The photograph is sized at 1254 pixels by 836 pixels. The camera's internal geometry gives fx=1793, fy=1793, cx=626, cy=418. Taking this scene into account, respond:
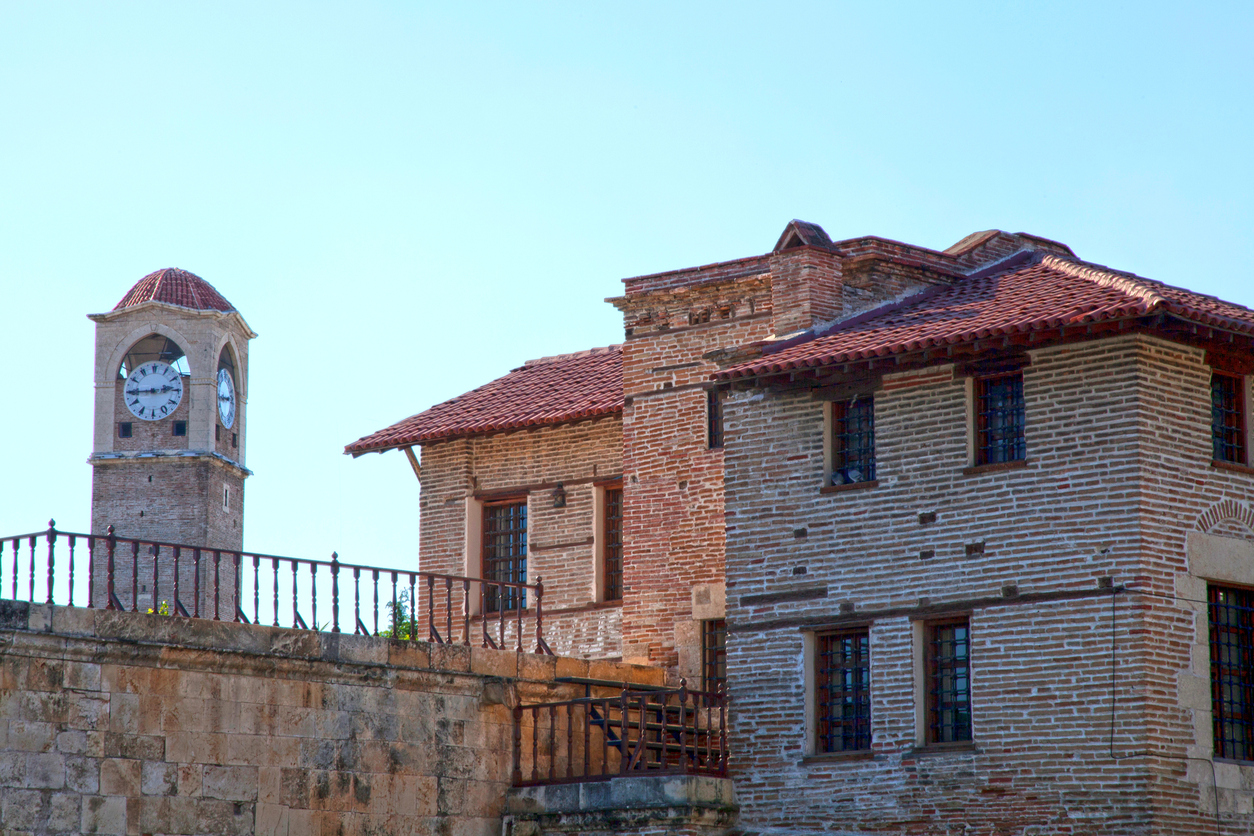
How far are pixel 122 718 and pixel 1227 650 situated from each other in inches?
416

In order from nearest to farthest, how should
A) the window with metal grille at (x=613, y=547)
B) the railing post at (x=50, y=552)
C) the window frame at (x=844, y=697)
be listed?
1. the railing post at (x=50, y=552)
2. the window frame at (x=844, y=697)
3. the window with metal grille at (x=613, y=547)

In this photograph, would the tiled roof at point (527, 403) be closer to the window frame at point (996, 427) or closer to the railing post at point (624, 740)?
the railing post at point (624, 740)

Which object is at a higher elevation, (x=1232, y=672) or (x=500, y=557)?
(x=500, y=557)

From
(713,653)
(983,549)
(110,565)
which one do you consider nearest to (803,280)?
(983,549)

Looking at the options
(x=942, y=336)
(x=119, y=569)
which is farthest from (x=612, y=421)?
(x=119, y=569)

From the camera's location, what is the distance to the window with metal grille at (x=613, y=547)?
24156 mm

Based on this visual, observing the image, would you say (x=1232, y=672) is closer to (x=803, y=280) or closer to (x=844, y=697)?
(x=844, y=697)

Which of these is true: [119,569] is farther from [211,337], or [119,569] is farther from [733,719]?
[733,719]

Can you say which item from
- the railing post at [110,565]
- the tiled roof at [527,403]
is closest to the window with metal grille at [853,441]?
the tiled roof at [527,403]

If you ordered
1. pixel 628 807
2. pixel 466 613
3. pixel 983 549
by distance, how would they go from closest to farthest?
1. pixel 983 549
2. pixel 628 807
3. pixel 466 613

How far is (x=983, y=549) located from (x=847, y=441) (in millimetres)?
2185

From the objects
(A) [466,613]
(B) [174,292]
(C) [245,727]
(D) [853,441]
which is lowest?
(C) [245,727]

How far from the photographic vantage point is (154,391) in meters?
54.9

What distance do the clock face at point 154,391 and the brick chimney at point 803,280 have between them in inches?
1449
